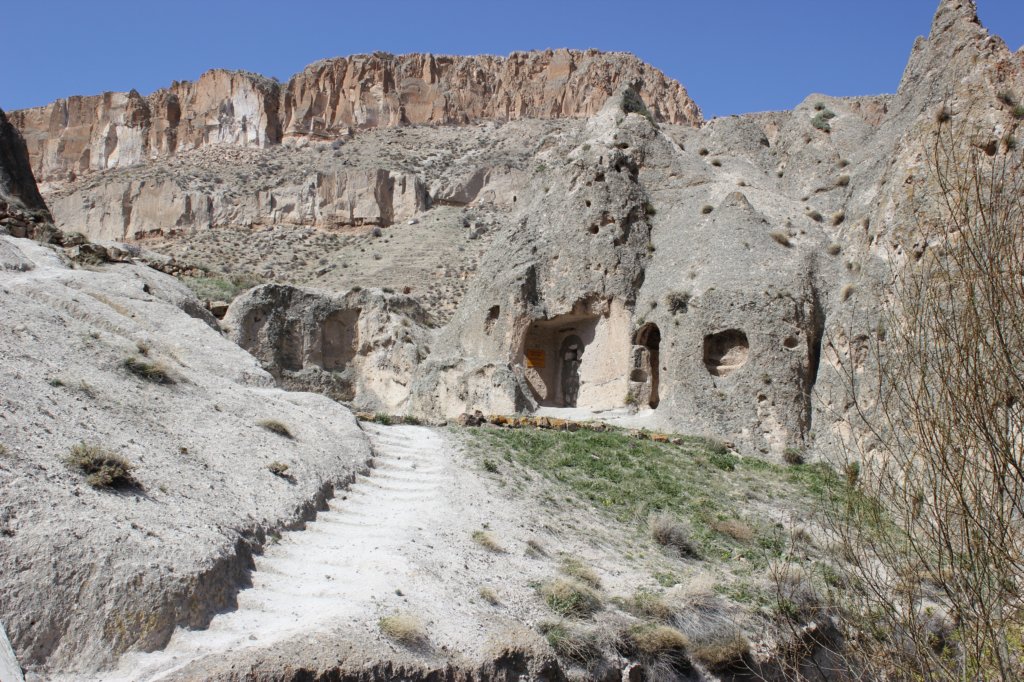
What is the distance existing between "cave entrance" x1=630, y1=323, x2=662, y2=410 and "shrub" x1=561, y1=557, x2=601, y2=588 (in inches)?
473

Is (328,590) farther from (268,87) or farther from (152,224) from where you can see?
(268,87)

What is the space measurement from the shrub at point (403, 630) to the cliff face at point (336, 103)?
9199cm

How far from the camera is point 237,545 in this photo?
9.76m

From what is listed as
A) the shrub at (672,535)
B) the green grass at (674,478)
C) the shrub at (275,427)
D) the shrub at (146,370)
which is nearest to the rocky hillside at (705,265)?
the green grass at (674,478)

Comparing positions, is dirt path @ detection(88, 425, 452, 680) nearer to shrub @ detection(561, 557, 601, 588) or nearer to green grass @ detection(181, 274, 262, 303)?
shrub @ detection(561, 557, 601, 588)

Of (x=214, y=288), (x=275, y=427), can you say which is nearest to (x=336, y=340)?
(x=214, y=288)

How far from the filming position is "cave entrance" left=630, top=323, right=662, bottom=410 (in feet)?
79.0

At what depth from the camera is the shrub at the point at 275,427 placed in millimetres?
14328

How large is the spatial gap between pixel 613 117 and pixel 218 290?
1639 cm

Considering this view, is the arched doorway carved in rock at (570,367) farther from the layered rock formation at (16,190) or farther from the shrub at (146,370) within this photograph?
the layered rock formation at (16,190)

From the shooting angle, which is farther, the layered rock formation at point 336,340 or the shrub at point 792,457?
the layered rock formation at point 336,340

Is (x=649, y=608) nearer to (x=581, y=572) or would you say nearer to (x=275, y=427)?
(x=581, y=572)

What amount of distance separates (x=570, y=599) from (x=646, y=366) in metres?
14.3

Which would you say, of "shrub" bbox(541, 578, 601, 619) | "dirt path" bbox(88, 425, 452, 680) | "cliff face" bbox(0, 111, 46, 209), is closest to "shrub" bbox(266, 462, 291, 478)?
"dirt path" bbox(88, 425, 452, 680)
